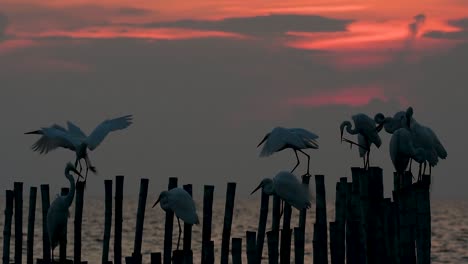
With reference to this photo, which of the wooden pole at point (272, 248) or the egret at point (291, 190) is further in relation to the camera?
the egret at point (291, 190)

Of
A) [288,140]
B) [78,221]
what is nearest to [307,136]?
[288,140]

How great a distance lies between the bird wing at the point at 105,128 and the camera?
19.0 m

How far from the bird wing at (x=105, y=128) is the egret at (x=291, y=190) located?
319 centimetres

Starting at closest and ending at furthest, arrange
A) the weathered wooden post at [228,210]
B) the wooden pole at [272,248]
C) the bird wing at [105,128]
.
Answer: the wooden pole at [272,248] < the weathered wooden post at [228,210] < the bird wing at [105,128]

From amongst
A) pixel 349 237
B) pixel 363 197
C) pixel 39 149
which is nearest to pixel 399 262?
pixel 363 197

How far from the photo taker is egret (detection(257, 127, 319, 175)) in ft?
62.9

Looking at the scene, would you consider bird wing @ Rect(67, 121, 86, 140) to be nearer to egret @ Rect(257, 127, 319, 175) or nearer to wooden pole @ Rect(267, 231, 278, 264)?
egret @ Rect(257, 127, 319, 175)

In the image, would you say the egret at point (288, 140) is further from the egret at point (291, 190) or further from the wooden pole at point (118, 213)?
the wooden pole at point (118, 213)

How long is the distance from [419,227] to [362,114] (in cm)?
637

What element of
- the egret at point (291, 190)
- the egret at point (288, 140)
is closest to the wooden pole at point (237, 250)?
the egret at point (291, 190)

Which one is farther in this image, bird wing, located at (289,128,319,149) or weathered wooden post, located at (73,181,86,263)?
bird wing, located at (289,128,319,149)

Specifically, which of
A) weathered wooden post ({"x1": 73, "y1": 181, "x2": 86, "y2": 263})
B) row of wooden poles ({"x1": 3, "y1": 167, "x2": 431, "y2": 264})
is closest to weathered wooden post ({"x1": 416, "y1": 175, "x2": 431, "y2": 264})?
row of wooden poles ({"x1": 3, "y1": 167, "x2": 431, "y2": 264})

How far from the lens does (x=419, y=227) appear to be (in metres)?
14.3

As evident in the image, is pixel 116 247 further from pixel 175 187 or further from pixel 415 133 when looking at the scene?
pixel 415 133
